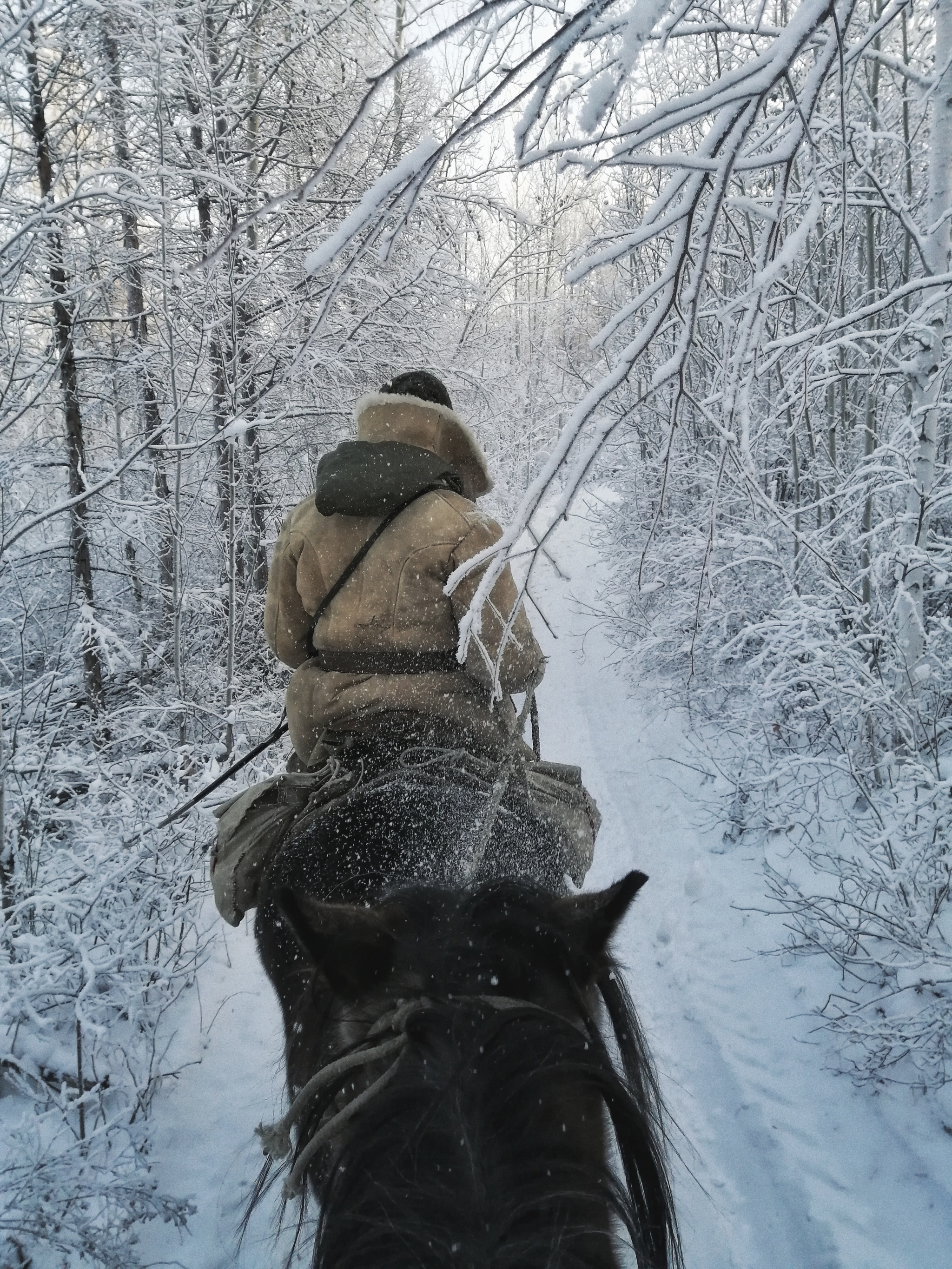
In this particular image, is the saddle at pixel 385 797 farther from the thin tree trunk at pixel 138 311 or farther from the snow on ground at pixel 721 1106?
the thin tree trunk at pixel 138 311

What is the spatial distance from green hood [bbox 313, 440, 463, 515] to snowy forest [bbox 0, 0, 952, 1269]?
753mm

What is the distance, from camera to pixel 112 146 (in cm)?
551

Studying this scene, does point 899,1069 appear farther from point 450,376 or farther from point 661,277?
point 450,376

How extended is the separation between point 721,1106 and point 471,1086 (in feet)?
8.84

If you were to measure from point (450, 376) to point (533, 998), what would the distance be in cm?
797

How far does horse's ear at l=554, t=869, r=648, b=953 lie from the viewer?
131cm

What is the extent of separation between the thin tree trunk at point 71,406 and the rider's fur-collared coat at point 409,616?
3.30 metres

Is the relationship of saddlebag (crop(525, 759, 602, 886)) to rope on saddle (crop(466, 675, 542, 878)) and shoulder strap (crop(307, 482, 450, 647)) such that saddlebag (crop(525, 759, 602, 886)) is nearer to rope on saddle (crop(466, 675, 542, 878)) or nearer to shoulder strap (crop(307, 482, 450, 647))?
rope on saddle (crop(466, 675, 542, 878))

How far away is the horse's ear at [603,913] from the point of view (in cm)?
131

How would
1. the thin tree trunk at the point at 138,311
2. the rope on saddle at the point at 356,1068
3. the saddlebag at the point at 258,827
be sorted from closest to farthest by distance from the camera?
the rope on saddle at the point at 356,1068 → the saddlebag at the point at 258,827 → the thin tree trunk at the point at 138,311

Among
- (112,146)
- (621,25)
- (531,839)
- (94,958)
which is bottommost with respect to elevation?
(94,958)

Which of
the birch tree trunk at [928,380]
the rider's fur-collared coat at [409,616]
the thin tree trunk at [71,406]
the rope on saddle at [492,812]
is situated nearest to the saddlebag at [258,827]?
the rider's fur-collared coat at [409,616]

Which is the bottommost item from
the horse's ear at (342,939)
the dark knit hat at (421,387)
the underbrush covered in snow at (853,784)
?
the underbrush covered in snow at (853,784)

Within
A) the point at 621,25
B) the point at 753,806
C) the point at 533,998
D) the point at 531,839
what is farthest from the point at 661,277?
the point at 753,806
